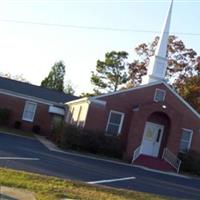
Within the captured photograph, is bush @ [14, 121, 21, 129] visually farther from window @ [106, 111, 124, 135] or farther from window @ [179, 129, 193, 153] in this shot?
window @ [179, 129, 193, 153]

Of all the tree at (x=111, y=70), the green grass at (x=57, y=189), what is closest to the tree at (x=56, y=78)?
the tree at (x=111, y=70)

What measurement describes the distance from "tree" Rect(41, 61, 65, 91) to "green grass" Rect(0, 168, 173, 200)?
207 ft

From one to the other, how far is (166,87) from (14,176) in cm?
2410

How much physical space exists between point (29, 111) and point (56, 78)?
3335 centimetres

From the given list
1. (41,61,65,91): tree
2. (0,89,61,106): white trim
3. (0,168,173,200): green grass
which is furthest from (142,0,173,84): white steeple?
(41,61,65,91): tree

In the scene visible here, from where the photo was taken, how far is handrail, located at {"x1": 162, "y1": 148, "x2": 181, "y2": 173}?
34.6m

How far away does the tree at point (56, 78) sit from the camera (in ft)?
258

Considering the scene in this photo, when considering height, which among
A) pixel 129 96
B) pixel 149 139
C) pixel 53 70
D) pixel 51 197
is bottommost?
pixel 51 197

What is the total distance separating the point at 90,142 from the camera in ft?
108

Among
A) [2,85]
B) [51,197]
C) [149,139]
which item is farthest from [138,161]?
[51,197]

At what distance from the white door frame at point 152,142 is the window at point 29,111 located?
14.1 m

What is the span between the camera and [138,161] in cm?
3391

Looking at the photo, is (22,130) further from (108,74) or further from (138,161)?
(108,74)

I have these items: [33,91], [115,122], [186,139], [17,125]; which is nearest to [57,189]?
[115,122]
